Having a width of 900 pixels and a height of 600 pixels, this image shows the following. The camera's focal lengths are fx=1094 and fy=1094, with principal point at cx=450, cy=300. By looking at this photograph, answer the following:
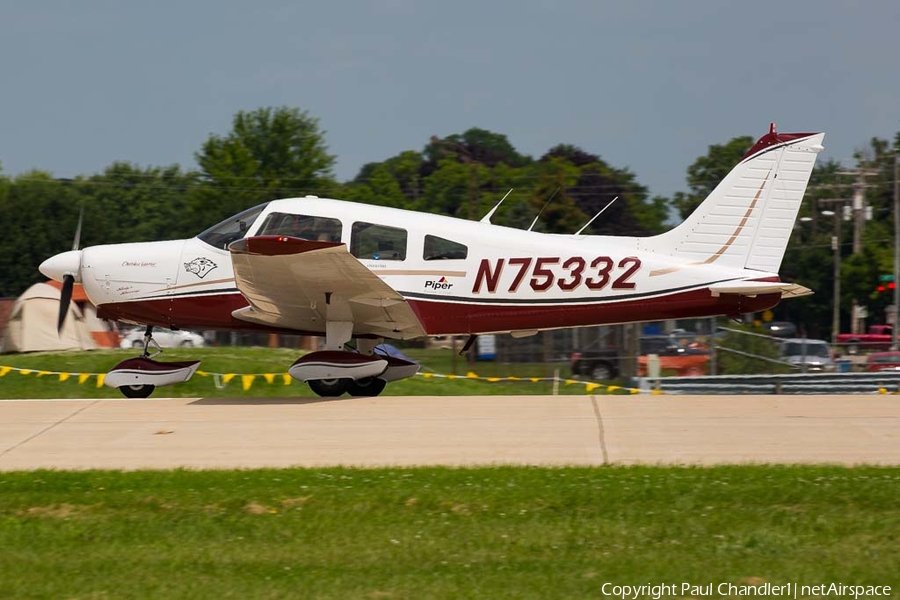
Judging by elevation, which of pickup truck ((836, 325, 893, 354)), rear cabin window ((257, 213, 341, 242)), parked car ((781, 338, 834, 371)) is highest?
rear cabin window ((257, 213, 341, 242))

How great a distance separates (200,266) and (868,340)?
38149mm

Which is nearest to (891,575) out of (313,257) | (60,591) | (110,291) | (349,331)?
(60,591)

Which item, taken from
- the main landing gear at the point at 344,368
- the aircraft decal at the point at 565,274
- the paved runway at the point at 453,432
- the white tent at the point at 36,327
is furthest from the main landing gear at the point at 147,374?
the white tent at the point at 36,327

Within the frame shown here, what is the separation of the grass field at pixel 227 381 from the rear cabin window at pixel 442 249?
6.96 meters

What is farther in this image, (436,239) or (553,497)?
(436,239)

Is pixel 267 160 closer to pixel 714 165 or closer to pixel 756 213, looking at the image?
pixel 714 165

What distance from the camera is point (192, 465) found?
8.30 m

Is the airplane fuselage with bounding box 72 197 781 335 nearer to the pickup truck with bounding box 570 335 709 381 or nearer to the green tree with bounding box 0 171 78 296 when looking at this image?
the pickup truck with bounding box 570 335 709 381

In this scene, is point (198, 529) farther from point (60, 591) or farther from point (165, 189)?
point (165, 189)

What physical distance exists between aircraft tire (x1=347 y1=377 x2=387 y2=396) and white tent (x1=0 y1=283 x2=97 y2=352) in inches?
604

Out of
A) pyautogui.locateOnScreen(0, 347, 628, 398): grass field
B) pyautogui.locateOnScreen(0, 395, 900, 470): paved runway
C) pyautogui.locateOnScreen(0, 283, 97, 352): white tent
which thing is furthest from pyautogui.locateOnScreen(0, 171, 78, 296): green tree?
pyautogui.locateOnScreen(0, 395, 900, 470): paved runway

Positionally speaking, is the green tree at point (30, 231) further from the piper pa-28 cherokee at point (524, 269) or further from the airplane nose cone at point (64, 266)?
the piper pa-28 cherokee at point (524, 269)

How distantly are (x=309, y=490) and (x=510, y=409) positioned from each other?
12.6 ft

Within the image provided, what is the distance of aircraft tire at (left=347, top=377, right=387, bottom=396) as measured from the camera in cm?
1293
